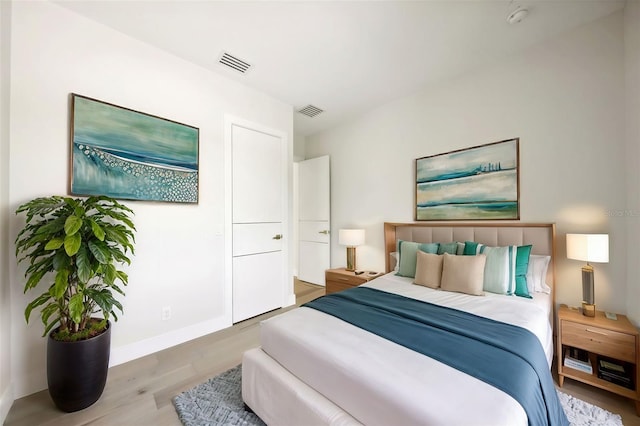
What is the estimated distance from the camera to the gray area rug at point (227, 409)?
1451mm

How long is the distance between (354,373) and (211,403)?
3.78ft

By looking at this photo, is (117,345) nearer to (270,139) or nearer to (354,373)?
(354,373)

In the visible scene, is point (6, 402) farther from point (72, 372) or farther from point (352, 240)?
point (352, 240)

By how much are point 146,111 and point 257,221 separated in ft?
5.12

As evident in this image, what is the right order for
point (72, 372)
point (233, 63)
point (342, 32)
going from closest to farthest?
point (72, 372)
point (342, 32)
point (233, 63)

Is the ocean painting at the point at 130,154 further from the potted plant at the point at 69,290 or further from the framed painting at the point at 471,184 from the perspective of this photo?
the framed painting at the point at 471,184

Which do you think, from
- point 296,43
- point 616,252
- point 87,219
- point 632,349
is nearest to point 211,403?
point 87,219

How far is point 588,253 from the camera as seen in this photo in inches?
69.6

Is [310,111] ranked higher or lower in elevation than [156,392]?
higher

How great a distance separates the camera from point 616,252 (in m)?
1.92

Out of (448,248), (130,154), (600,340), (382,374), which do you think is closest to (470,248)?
(448,248)

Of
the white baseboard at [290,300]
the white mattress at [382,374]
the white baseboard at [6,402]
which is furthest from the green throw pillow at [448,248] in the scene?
the white baseboard at [6,402]

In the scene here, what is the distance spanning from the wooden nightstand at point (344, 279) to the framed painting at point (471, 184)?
100 centimetres

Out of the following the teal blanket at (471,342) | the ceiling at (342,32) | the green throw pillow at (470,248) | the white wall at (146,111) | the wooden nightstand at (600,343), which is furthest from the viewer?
the green throw pillow at (470,248)
